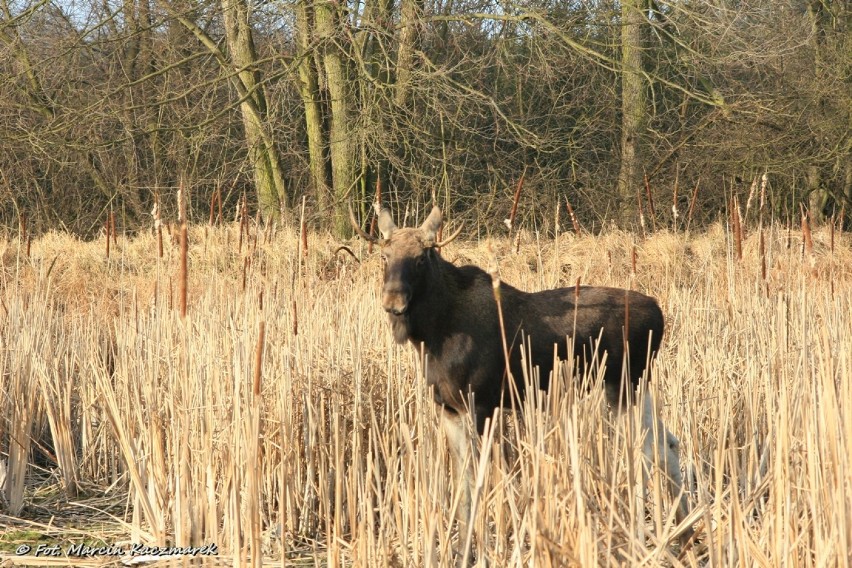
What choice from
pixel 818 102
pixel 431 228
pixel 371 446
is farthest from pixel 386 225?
pixel 818 102

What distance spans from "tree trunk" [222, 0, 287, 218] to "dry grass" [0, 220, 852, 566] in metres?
6.13

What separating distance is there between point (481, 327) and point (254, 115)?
906 centimetres

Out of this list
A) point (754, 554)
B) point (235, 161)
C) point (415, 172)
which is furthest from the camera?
point (235, 161)

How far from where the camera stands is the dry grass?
3.05 m

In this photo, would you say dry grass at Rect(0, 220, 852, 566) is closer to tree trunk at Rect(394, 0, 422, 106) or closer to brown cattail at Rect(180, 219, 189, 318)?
brown cattail at Rect(180, 219, 189, 318)

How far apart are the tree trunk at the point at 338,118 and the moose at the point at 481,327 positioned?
25.2 feet

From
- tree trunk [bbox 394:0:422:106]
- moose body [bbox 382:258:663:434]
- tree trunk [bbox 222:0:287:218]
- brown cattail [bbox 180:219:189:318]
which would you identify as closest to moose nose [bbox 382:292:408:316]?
moose body [bbox 382:258:663:434]

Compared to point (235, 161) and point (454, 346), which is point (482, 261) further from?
point (454, 346)

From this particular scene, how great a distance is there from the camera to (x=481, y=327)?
5.06 m

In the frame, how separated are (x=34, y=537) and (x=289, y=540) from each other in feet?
3.98

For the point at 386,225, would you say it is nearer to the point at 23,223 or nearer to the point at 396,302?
the point at 396,302

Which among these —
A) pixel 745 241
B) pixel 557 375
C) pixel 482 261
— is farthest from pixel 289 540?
pixel 745 241

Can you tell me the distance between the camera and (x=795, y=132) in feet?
48.9

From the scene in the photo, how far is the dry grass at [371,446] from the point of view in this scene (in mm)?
3053
